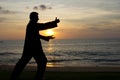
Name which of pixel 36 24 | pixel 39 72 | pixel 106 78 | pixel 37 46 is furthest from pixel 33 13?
pixel 106 78

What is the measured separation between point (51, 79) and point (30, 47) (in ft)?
13.5

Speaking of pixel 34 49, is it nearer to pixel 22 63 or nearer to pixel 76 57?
pixel 22 63

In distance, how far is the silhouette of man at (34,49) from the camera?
8.52m

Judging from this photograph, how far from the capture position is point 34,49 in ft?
28.0

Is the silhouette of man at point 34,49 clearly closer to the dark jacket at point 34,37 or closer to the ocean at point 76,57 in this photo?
the dark jacket at point 34,37

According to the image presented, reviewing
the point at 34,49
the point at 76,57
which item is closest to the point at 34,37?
the point at 34,49

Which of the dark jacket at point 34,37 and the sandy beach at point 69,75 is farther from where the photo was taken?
the sandy beach at point 69,75

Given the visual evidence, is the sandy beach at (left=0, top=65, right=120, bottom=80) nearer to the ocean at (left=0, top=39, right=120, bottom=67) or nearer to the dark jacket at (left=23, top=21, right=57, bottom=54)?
the dark jacket at (left=23, top=21, right=57, bottom=54)

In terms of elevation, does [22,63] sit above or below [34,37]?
below

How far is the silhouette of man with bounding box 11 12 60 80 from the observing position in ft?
27.9

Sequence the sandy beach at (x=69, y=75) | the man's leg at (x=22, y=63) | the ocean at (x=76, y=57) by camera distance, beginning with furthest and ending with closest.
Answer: the ocean at (x=76, y=57), the sandy beach at (x=69, y=75), the man's leg at (x=22, y=63)

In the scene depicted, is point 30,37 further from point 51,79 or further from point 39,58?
point 51,79

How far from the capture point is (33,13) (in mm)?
8742

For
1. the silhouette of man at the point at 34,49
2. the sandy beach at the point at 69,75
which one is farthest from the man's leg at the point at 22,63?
the sandy beach at the point at 69,75
